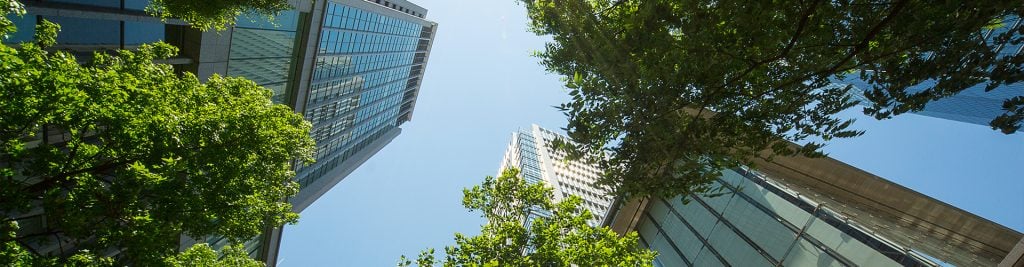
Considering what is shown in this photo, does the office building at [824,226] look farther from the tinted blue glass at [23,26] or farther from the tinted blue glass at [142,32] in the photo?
the tinted blue glass at [142,32]

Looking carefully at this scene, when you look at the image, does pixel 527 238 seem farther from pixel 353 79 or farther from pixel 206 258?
pixel 353 79

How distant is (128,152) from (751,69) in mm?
12257

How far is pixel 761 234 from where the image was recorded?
1716cm

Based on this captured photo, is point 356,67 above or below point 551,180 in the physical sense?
above

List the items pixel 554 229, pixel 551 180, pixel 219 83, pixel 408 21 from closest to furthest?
pixel 219 83 < pixel 554 229 < pixel 408 21 < pixel 551 180

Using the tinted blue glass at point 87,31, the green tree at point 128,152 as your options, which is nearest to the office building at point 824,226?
the green tree at point 128,152

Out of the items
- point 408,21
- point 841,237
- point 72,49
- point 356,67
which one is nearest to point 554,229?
point 841,237

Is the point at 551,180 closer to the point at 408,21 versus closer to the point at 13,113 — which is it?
the point at 408,21

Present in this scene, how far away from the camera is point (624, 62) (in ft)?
27.8

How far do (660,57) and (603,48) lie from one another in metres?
1.12

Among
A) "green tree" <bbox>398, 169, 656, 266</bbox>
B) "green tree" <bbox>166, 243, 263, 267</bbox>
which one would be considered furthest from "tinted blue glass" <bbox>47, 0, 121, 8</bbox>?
"green tree" <bbox>398, 169, 656, 266</bbox>

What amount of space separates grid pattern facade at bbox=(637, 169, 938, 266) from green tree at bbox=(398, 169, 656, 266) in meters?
3.07

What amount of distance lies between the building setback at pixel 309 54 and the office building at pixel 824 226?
17300 mm

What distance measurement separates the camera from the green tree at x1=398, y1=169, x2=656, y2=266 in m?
12.7
